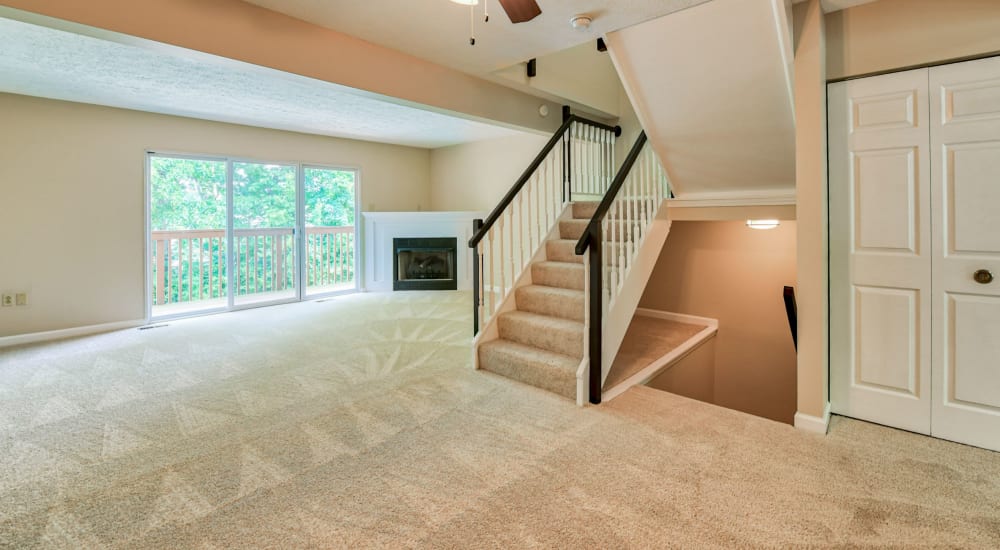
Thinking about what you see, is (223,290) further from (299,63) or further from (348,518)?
(348,518)

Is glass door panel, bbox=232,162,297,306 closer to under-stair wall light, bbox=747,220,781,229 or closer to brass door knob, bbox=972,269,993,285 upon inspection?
under-stair wall light, bbox=747,220,781,229

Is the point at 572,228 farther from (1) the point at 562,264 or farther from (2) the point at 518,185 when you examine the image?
(2) the point at 518,185

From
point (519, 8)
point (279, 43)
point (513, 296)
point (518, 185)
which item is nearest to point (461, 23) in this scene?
point (519, 8)

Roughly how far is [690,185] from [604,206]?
3.58ft

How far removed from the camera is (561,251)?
411 centimetres

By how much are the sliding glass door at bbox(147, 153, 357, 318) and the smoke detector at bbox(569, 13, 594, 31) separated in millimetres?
4820

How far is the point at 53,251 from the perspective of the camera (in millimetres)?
4645

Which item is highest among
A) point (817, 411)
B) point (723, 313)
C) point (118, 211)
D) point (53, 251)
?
point (118, 211)

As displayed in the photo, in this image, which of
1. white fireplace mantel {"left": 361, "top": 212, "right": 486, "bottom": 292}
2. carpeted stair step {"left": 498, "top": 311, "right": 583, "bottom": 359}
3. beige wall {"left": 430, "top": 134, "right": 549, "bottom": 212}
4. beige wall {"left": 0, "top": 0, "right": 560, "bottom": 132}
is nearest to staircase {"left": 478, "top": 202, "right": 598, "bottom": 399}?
carpeted stair step {"left": 498, "top": 311, "right": 583, "bottom": 359}

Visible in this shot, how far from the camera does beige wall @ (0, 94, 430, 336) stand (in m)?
4.43

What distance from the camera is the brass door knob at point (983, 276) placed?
7.34 ft

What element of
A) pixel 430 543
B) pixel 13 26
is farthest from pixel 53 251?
pixel 430 543

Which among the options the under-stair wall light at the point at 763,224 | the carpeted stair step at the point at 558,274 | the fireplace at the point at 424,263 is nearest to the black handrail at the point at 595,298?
the carpeted stair step at the point at 558,274

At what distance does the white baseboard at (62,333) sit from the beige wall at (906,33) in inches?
258
